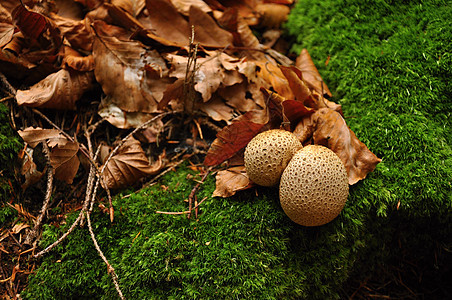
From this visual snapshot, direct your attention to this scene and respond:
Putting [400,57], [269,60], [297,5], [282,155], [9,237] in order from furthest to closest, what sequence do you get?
[297,5] → [269,60] → [400,57] → [9,237] → [282,155]

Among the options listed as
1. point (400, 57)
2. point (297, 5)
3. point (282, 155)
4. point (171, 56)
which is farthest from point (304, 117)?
point (297, 5)

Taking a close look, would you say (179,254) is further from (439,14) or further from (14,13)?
(439,14)

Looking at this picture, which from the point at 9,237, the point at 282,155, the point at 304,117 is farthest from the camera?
the point at 304,117

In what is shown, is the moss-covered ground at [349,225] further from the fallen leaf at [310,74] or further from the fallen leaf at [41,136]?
the fallen leaf at [41,136]

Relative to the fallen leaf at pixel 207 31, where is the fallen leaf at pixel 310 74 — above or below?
below

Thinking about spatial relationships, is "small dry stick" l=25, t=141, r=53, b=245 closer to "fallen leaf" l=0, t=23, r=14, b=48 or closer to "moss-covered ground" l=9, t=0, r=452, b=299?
"moss-covered ground" l=9, t=0, r=452, b=299

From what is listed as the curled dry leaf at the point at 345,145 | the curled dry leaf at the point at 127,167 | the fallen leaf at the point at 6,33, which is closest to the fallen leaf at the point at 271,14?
the curled dry leaf at the point at 345,145

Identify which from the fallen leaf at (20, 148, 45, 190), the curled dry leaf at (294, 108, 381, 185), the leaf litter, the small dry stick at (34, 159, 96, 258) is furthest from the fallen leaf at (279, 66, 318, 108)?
the fallen leaf at (20, 148, 45, 190)
